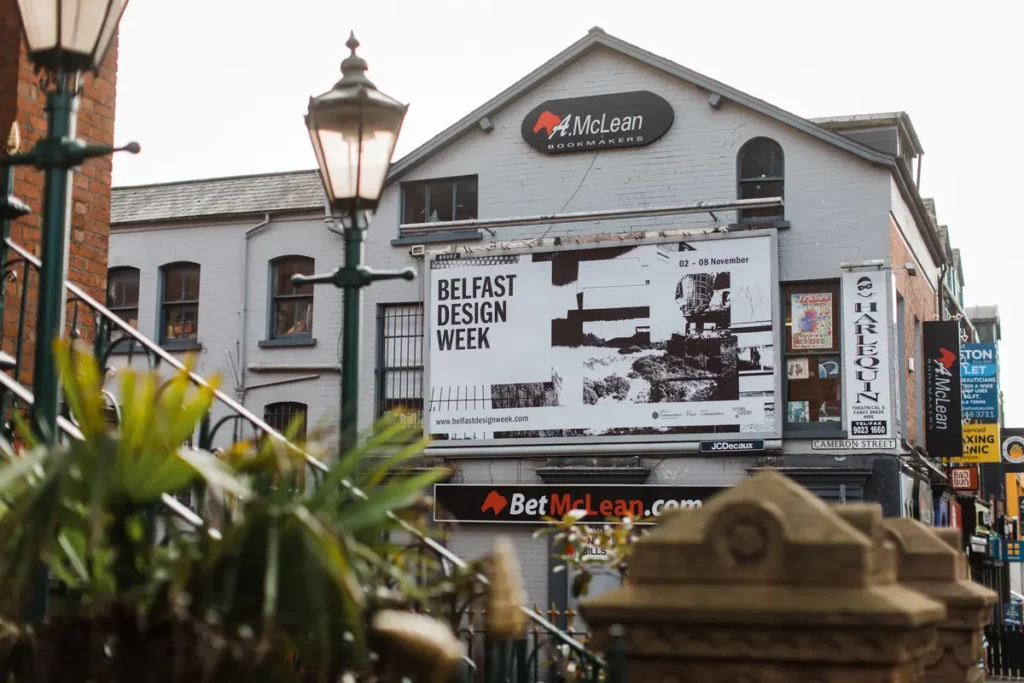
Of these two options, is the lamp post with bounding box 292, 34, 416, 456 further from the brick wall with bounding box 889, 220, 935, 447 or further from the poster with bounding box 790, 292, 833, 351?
the brick wall with bounding box 889, 220, 935, 447

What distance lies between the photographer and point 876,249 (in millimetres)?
21703

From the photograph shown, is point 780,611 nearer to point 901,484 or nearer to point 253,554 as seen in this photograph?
point 253,554

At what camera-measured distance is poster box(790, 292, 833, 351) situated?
21.8 metres

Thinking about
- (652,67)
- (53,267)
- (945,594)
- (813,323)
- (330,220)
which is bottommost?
(945,594)

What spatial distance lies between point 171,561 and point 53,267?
68.1 inches

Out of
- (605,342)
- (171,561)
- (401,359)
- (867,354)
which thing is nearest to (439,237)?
(401,359)

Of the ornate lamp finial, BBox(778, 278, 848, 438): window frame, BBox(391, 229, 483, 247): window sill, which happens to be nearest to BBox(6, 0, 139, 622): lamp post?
the ornate lamp finial

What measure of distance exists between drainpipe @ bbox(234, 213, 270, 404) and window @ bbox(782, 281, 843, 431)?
32.4 ft

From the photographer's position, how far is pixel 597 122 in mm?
23547

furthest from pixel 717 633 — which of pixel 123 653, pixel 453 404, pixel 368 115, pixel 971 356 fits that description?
pixel 971 356

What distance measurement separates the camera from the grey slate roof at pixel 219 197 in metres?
25.3

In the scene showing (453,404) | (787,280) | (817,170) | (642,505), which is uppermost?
(817,170)

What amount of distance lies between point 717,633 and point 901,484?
61.6 feet

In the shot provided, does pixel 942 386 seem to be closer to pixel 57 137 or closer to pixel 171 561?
pixel 57 137
